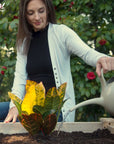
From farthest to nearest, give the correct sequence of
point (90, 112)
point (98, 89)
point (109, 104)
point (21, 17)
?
point (90, 112) < point (98, 89) < point (21, 17) < point (109, 104)

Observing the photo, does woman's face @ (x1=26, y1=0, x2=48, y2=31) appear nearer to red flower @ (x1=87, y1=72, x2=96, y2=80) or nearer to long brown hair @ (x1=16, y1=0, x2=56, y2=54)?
long brown hair @ (x1=16, y1=0, x2=56, y2=54)

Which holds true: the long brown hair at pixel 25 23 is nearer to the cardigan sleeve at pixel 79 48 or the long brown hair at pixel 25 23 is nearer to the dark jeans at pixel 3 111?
the cardigan sleeve at pixel 79 48

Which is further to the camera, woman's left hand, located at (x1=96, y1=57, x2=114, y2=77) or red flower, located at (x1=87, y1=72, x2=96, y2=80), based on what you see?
red flower, located at (x1=87, y1=72, x2=96, y2=80)

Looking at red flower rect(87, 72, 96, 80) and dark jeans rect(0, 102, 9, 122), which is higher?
red flower rect(87, 72, 96, 80)

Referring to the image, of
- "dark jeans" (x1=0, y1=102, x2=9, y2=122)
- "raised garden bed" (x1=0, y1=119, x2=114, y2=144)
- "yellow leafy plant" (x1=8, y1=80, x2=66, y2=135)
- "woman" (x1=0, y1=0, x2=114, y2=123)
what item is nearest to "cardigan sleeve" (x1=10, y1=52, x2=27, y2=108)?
"woman" (x1=0, y1=0, x2=114, y2=123)

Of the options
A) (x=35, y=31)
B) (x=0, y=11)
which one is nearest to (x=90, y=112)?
(x=35, y=31)

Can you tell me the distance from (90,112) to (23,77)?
96 cm

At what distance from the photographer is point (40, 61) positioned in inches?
65.6

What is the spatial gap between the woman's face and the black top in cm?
11

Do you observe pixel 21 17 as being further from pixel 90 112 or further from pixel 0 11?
pixel 90 112

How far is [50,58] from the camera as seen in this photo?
65.0 inches

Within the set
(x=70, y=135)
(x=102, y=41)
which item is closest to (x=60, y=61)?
(x=102, y=41)

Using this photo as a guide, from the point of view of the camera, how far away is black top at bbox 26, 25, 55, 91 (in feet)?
5.40

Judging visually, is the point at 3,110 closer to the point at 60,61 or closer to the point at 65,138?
the point at 60,61
